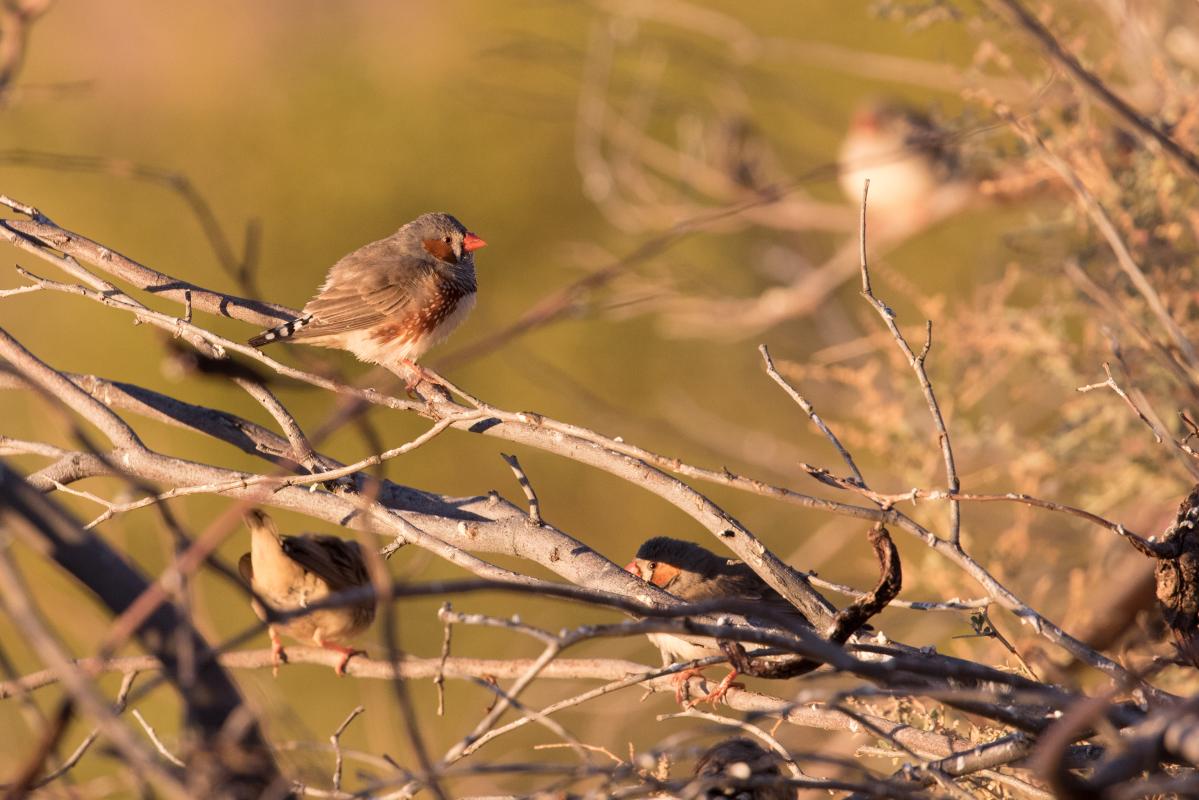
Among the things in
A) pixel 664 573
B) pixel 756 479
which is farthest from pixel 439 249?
pixel 756 479

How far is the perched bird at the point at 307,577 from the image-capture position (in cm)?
426

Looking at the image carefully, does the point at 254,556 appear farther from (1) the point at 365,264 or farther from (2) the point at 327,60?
(2) the point at 327,60

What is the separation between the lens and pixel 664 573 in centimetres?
474

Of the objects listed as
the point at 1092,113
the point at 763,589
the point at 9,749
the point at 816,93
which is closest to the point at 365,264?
the point at 763,589

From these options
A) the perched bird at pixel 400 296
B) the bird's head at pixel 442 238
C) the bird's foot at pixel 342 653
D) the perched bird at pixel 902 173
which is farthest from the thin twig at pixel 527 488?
the perched bird at pixel 902 173

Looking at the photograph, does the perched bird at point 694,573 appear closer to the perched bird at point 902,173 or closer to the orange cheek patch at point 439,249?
the orange cheek patch at point 439,249

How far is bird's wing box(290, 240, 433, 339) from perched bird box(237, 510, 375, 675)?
0.74 m

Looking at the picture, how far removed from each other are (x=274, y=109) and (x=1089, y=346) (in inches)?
333

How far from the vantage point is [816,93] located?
35.4ft

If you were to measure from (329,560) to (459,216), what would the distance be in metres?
6.42

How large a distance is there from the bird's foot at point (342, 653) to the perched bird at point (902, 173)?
11.6 feet

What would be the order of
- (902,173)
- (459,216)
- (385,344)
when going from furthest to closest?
(459,216) < (902,173) < (385,344)

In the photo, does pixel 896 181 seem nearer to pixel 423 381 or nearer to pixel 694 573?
pixel 694 573

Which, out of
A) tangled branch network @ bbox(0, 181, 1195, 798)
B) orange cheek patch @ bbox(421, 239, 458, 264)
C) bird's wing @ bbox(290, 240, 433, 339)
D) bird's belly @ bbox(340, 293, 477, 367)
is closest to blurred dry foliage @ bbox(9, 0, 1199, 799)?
tangled branch network @ bbox(0, 181, 1195, 798)
